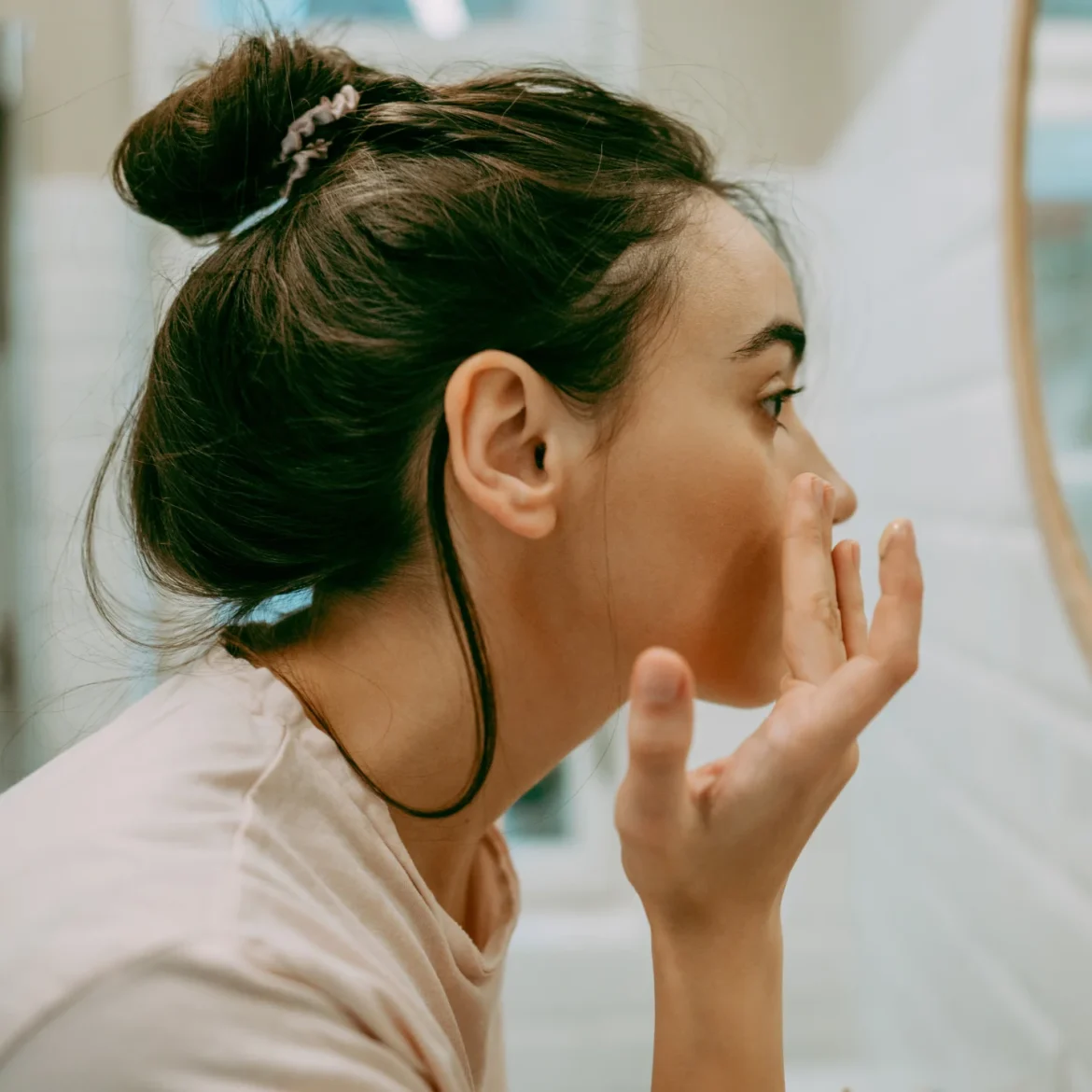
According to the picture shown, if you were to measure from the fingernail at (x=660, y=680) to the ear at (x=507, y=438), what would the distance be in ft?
0.50

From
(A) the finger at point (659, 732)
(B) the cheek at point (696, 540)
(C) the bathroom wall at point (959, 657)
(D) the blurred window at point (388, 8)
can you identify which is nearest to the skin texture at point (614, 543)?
(B) the cheek at point (696, 540)

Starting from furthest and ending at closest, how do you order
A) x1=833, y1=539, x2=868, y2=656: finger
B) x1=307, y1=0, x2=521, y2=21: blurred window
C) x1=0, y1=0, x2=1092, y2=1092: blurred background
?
x1=307, y1=0, x2=521, y2=21: blurred window, x1=0, y1=0, x2=1092, y2=1092: blurred background, x1=833, y1=539, x2=868, y2=656: finger

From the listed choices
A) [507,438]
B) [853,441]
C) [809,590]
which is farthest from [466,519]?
[853,441]

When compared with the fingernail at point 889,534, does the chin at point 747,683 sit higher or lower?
lower

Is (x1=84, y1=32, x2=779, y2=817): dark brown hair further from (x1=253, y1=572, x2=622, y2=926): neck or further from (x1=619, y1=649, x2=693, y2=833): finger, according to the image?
(x1=619, y1=649, x2=693, y2=833): finger

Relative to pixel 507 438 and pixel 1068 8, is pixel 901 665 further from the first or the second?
pixel 1068 8

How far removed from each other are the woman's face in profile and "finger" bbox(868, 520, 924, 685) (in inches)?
2.5

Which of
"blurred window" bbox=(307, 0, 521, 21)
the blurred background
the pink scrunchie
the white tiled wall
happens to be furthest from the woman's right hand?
"blurred window" bbox=(307, 0, 521, 21)

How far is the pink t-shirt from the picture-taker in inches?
14.6

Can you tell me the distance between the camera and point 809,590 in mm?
556

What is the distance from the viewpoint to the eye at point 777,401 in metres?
0.61

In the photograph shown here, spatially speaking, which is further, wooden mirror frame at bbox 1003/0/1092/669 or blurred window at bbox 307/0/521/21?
blurred window at bbox 307/0/521/21

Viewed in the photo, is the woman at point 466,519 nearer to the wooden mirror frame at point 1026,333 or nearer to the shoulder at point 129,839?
the shoulder at point 129,839

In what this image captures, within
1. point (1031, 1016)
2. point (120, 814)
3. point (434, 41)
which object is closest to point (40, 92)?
point (434, 41)
